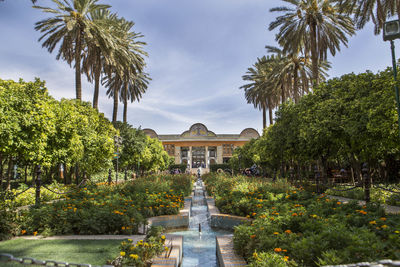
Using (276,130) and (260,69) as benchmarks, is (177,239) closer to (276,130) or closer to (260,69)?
(276,130)

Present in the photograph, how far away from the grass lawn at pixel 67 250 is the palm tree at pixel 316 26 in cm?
1430

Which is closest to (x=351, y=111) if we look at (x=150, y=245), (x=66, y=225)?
(x=150, y=245)

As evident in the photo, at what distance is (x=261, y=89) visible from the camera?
25.7 metres

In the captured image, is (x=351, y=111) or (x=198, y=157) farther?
(x=198, y=157)

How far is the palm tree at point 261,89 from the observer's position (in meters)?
25.0

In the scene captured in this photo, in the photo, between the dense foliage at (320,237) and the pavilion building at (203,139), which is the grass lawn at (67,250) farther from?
the pavilion building at (203,139)

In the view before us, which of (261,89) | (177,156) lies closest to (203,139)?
(177,156)

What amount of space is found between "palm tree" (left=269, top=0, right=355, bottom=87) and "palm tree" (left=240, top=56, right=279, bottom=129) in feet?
23.7

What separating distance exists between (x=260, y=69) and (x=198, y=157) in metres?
53.6

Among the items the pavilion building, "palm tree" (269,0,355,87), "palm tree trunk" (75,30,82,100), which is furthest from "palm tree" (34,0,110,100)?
the pavilion building

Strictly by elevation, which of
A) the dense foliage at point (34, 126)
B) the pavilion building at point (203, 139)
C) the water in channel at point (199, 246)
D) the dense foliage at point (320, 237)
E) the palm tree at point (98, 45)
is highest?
the palm tree at point (98, 45)

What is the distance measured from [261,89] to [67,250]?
77.9 ft

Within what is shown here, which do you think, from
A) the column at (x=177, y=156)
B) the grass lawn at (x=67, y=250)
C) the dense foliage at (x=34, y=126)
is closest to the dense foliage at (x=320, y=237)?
the grass lawn at (x=67, y=250)

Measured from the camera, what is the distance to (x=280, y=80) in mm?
21453
